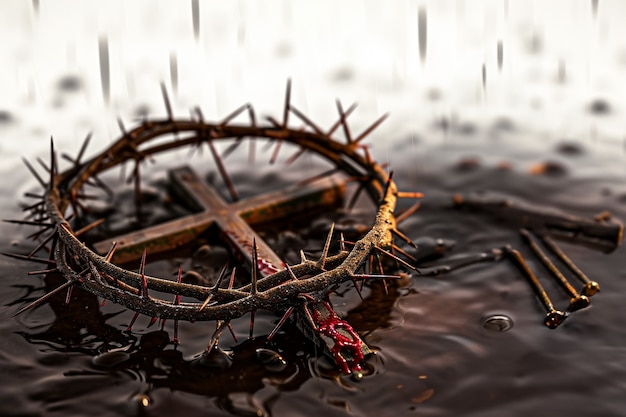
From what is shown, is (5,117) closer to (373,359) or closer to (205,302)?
(205,302)

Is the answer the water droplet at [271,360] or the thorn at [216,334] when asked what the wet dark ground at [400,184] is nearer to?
the water droplet at [271,360]

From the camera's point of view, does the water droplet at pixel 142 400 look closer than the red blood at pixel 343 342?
Yes

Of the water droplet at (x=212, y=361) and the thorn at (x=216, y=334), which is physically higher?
the thorn at (x=216, y=334)

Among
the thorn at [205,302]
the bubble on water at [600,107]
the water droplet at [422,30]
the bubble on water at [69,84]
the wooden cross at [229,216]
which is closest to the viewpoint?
the thorn at [205,302]

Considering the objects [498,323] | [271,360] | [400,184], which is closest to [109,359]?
[271,360]

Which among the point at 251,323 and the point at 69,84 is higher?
the point at 69,84

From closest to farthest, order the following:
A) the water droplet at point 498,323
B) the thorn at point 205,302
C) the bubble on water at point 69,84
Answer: the thorn at point 205,302, the water droplet at point 498,323, the bubble on water at point 69,84

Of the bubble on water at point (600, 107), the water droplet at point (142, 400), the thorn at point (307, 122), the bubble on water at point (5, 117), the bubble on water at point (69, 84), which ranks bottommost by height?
the water droplet at point (142, 400)

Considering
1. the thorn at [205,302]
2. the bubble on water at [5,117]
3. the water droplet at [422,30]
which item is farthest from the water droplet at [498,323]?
the bubble on water at [5,117]
